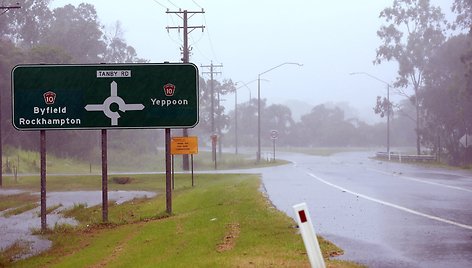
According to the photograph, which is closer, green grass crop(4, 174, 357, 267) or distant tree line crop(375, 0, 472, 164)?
green grass crop(4, 174, 357, 267)

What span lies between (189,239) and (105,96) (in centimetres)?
569

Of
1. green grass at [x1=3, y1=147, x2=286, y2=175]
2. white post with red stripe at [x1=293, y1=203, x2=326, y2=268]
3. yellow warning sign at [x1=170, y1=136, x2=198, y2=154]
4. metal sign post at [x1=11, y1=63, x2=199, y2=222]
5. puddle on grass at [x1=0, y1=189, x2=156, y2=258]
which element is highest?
metal sign post at [x1=11, y1=63, x2=199, y2=222]

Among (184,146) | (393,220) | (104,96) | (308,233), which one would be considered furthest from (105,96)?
(184,146)

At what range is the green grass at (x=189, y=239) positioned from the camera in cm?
1009

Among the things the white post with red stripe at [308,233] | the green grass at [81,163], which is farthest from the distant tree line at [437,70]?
the white post with red stripe at [308,233]

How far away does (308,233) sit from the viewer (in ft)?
24.0

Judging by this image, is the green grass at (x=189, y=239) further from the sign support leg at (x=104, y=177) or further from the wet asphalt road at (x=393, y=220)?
the wet asphalt road at (x=393, y=220)

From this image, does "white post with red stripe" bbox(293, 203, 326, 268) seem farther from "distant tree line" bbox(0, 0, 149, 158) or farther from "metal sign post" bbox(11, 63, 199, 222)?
"distant tree line" bbox(0, 0, 149, 158)

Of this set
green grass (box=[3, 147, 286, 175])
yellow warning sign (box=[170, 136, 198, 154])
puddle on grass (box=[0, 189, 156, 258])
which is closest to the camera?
puddle on grass (box=[0, 189, 156, 258])

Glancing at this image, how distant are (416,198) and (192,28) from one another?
29.6 meters

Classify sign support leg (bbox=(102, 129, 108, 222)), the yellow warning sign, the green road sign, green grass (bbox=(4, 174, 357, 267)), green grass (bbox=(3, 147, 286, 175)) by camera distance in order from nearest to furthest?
green grass (bbox=(4, 174, 357, 267))
the green road sign
sign support leg (bbox=(102, 129, 108, 222))
the yellow warning sign
green grass (bbox=(3, 147, 286, 175))

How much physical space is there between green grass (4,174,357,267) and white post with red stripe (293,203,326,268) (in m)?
1.37

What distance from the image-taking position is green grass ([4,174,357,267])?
10.1 metres

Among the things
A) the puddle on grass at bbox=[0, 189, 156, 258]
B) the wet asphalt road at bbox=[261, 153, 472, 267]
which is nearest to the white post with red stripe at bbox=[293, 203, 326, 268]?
the wet asphalt road at bbox=[261, 153, 472, 267]
